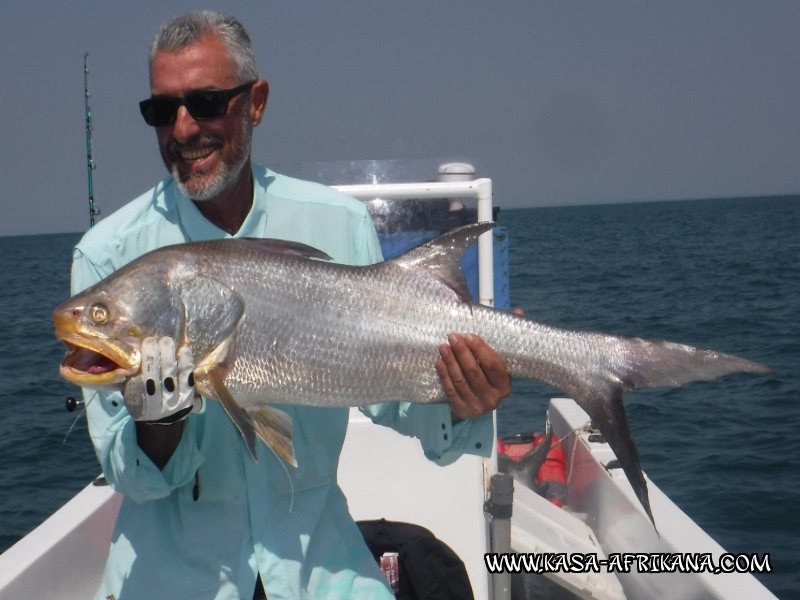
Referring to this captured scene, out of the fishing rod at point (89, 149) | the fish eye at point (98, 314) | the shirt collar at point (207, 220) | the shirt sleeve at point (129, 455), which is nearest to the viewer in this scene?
the fish eye at point (98, 314)

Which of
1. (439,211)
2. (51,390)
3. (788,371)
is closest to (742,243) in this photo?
(788,371)

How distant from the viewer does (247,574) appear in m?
2.86

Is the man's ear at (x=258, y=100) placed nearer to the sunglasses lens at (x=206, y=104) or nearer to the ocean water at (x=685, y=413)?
the sunglasses lens at (x=206, y=104)

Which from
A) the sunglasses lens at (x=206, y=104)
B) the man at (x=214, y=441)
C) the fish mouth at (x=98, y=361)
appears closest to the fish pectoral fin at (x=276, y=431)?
the man at (x=214, y=441)

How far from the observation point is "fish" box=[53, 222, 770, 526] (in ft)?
8.72

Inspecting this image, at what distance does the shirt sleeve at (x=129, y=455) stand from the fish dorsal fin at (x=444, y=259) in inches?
35.5

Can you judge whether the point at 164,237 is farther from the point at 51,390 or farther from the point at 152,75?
the point at 51,390

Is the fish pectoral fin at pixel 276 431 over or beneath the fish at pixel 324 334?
beneath

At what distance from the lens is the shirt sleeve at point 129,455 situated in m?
2.72

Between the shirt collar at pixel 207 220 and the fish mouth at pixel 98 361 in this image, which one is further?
the shirt collar at pixel 207 220

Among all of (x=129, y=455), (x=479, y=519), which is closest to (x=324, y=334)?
(x=129, y=455)

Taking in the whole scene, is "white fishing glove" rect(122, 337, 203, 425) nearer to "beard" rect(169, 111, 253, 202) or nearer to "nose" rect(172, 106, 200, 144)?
"beard" rect(169, 111, 253, 202)

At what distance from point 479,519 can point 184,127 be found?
2.67 metres

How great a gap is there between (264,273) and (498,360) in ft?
2.66
